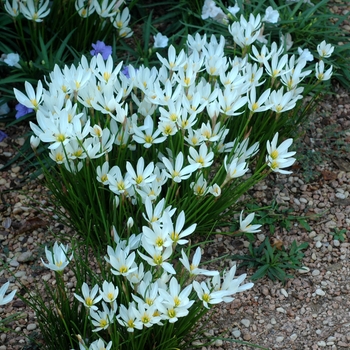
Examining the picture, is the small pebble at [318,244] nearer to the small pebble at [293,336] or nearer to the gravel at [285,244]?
the gravel at [285,244]

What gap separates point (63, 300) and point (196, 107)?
839mm

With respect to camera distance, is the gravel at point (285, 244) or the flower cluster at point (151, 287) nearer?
the flower cluster at point (151, 287)

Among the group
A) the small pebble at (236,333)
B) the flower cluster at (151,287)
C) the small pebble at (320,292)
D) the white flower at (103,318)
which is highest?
the flower cluster at (151,287)

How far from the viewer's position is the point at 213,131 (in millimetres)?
2346

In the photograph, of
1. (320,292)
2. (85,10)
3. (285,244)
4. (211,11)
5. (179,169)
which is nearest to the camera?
(179,169)

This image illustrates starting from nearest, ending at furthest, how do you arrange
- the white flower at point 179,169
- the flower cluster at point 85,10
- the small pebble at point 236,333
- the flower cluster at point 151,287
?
the flower cluster at point 151,287 < the white flower at point 179,169 < the small pebble at point 236,333 < the flower cluster at point 85,10

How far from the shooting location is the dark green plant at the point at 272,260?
2574 mm

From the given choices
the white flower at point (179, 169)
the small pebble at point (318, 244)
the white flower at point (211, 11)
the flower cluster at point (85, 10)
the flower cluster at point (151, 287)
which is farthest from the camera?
the white flower at point (211, 11)

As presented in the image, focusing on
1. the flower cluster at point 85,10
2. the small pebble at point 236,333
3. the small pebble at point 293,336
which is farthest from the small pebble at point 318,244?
the flower cluster at point 85,10

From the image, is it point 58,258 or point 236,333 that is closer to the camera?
point 58,258

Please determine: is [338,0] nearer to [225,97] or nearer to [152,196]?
[225,97]

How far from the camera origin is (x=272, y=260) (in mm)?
2590

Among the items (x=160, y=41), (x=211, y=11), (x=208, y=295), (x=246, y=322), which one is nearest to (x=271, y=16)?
(x=211, y=11)

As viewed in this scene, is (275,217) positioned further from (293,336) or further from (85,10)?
(85,10)
